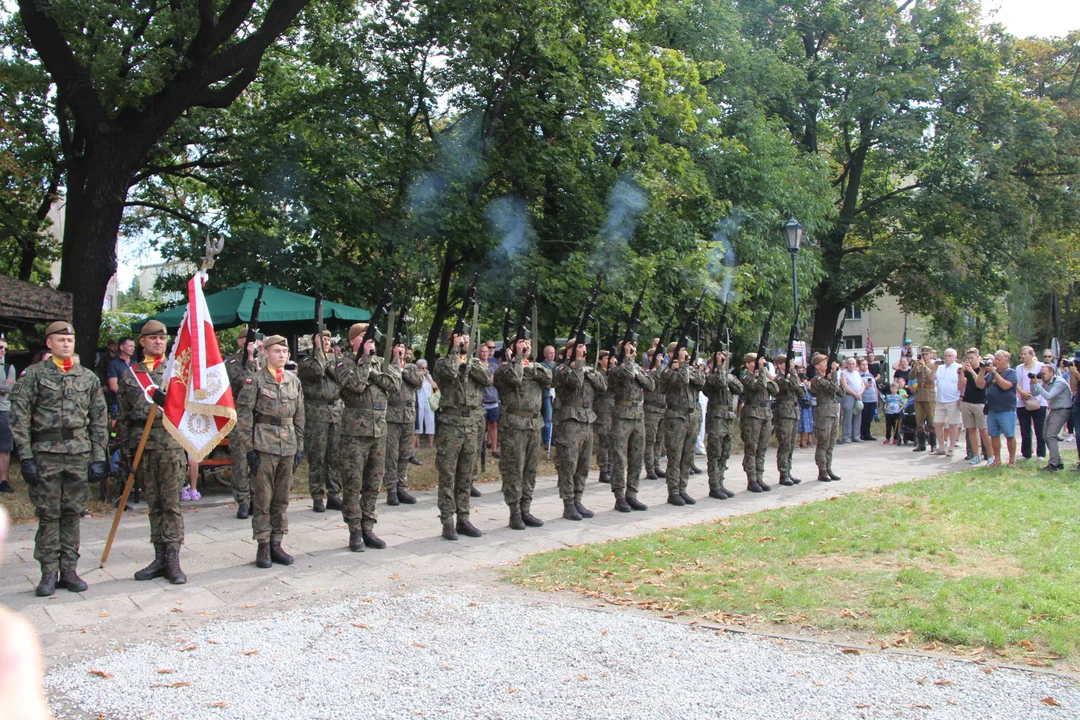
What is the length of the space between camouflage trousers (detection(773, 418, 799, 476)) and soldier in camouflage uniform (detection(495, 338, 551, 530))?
17.1 feet

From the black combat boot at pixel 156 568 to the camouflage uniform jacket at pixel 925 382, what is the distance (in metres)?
15.7

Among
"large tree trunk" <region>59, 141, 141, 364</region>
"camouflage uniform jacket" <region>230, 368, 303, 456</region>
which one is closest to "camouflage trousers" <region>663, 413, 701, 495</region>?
"camouflage uniform jacket" <region>230, 368, 303, 456</region>

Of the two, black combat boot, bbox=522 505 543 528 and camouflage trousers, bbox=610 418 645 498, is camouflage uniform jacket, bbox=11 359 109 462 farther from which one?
camouflage trousers, bbox=610 418 645 498

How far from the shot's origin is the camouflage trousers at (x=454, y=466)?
9156 millimetres

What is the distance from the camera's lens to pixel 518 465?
9.70m

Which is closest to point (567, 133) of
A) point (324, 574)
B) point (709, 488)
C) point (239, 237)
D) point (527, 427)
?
point (239, 237)

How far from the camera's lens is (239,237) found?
17.2 meters

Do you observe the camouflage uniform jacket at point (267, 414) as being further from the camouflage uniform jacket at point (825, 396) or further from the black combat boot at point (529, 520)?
the camouflage uniform jacket at point (825, 396)

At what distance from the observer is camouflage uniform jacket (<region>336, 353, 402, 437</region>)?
877 cm

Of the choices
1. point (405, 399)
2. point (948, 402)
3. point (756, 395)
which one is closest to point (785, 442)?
point (756, 395)

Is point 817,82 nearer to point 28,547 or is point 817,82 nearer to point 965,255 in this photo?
point 965,255

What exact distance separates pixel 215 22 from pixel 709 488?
10.8 meters

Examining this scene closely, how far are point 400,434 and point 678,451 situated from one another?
3.76 meters

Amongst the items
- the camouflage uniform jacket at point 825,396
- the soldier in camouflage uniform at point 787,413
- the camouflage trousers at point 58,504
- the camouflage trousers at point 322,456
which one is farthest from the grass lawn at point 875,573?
the camouflage trousers at point 322,456
